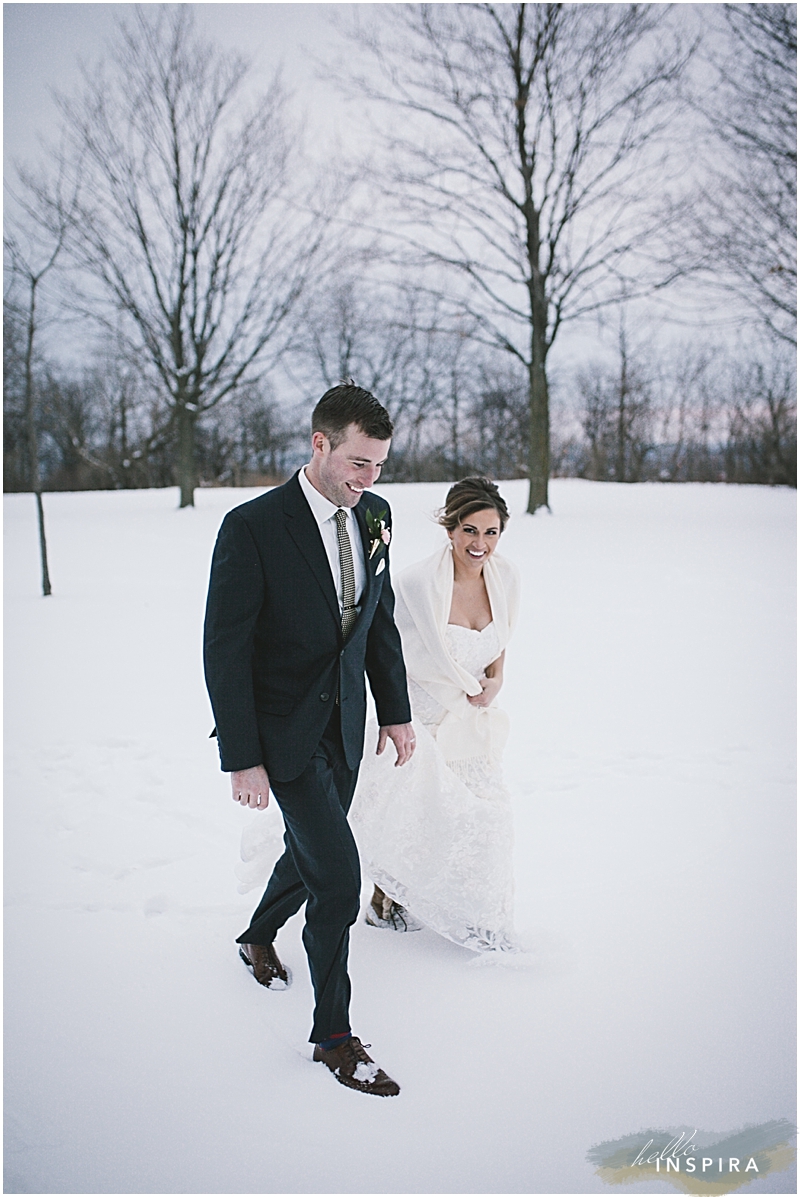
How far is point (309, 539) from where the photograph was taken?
7.28ft

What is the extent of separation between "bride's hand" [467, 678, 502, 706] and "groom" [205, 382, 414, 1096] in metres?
0.70

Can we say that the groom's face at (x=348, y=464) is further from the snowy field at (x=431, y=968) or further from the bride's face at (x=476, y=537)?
the snowy field at (x=431, y=968)

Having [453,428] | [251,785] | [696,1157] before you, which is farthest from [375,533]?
[453,428]

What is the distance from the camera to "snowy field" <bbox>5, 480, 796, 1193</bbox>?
6.87 ft

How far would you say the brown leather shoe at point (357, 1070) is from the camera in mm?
2199

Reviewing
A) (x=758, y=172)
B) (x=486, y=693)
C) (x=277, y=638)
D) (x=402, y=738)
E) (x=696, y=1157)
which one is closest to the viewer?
(x=696, y=1157)

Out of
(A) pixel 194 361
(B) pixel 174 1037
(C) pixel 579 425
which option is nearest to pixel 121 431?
(A) pixel 194 361

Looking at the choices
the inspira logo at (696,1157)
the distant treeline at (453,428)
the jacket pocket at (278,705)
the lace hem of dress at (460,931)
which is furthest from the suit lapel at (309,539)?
the distant treeline at (453,428)

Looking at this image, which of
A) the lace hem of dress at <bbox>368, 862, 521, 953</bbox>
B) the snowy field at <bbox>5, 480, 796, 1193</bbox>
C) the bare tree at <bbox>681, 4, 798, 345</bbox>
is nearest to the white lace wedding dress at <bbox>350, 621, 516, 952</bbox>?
the lace hem of dress at <bbox>368, 862, 521, 953</bbox>

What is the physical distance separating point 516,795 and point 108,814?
78.2 inches

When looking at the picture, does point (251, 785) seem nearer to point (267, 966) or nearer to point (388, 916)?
point (267, 966)

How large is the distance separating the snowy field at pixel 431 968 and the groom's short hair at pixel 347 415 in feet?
5.71

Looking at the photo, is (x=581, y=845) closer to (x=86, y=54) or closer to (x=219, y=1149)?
(x=219, y=1149)

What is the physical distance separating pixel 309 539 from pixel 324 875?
2.93 feet
